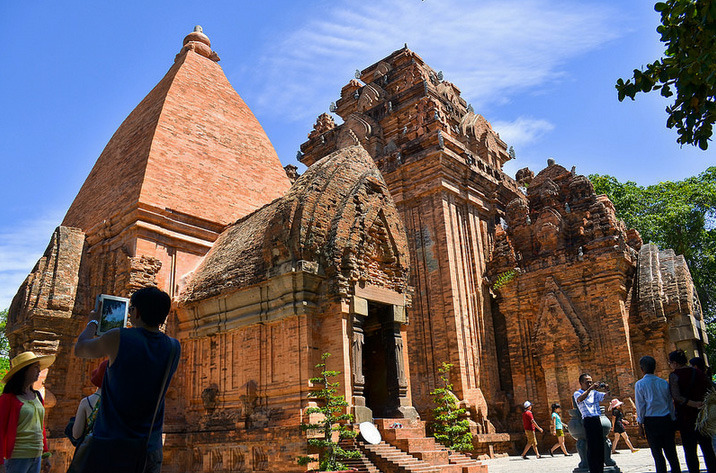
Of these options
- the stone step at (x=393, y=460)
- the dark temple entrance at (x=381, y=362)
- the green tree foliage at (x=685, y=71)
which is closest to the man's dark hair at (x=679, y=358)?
the green tree foliage at (x=685, y=71)

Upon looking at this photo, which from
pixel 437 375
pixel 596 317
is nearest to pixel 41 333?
pixel 437 375

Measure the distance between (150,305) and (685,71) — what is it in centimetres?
520

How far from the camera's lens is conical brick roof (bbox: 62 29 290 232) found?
14211mm

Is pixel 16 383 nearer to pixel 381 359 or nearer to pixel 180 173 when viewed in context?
pixel 381 359

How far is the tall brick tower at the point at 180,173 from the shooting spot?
13.6 metres

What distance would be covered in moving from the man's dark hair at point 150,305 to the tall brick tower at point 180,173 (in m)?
10.3

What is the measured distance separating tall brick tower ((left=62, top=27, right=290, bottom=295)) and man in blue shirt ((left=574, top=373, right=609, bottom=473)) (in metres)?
9.48

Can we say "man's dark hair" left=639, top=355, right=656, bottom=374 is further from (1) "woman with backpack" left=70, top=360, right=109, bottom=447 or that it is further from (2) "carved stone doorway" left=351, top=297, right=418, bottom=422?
(1) "woman with backpack" left=70, top=360, right=109, bottom=447

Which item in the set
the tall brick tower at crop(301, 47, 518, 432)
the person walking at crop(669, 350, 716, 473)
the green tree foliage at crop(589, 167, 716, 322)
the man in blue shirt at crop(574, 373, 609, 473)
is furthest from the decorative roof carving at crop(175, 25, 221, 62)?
the green tree foliage at crop(589, 167, 716, 322)

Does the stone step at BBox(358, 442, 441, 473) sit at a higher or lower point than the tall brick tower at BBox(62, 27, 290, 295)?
lower

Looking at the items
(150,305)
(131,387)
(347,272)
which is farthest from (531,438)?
(131,387)

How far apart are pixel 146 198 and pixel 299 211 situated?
4.75 m

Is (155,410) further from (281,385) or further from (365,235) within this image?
(365,235)

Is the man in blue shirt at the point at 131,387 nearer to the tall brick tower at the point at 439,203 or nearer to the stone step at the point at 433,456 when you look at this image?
the stone step at the point at 433,456
